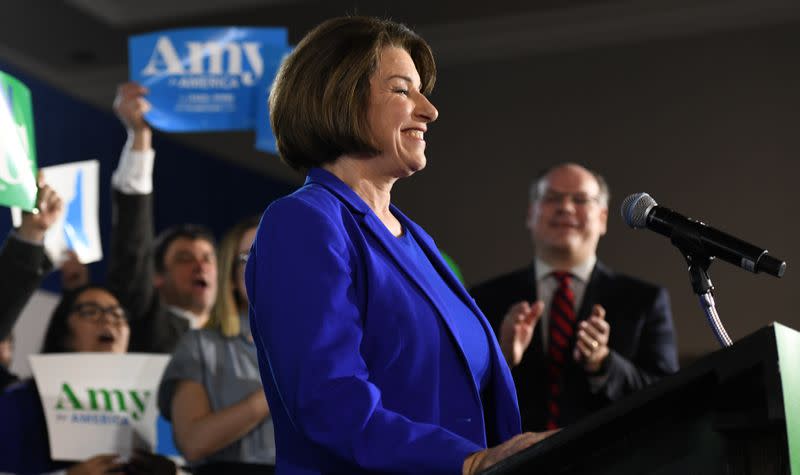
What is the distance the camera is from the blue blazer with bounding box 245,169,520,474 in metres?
1.11

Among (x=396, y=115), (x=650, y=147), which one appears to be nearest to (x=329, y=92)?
(x=396, y=115)

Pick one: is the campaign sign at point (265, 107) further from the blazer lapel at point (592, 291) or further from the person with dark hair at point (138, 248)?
the blazer lapel at point (592, 291)

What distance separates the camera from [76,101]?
7.05 metres

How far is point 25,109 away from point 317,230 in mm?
1729

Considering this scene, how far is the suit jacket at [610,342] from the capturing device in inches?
108

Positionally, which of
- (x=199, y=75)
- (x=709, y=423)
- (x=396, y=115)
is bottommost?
(x=709, y=423)

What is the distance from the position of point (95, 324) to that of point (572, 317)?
4.64ft

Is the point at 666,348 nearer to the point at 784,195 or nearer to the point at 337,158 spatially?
the point at 337,158

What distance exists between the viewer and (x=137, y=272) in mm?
3363

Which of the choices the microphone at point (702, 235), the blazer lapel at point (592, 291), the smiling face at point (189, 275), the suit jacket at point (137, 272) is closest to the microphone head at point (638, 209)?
the microphone at point (702, 235)

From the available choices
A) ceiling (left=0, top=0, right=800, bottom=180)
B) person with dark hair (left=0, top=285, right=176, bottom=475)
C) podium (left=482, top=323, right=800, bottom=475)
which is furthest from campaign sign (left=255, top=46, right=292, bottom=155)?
ceiling (left=0, top=0, right=800, bottom=180)

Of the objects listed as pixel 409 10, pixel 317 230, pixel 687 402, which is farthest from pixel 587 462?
pixel 409 10

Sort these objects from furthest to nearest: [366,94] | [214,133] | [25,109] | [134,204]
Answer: [214,133]
[134,204]
[25,109]
[366,94]

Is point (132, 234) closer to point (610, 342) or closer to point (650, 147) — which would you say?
point (610, 342)
